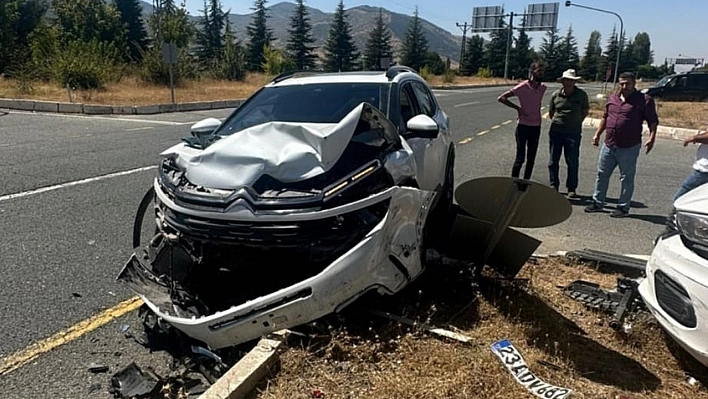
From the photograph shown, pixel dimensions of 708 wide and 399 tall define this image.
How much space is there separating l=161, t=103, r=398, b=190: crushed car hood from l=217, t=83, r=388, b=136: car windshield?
98cm

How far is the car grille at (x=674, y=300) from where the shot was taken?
2.46 metres

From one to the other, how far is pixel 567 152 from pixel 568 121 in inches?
17.2

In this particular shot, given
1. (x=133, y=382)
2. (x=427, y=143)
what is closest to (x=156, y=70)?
(x=427, y=143)

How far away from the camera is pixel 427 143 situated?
4.46 m

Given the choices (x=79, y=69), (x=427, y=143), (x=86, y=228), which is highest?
(x=79, y=69)

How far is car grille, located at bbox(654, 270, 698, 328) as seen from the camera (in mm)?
2463

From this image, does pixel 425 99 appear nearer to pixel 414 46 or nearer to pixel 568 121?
pixel 568 121

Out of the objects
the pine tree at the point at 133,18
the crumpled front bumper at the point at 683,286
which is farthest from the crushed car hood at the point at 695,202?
the pine tree at the point at 133,18

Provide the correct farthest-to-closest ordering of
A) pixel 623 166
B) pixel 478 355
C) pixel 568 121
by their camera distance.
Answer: pixel 568 121, pixel 623 166, pixel 478 355

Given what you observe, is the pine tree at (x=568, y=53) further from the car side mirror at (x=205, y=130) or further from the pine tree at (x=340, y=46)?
the car side mirror at (x=205, y=130)

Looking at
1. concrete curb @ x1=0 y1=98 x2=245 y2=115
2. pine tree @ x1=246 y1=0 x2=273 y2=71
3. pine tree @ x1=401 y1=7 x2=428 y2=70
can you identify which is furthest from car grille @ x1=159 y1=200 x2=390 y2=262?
pine tree @ x1=401 y1=7 x2=428 y2=70

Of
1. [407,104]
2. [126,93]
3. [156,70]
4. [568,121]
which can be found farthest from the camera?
[156,70]

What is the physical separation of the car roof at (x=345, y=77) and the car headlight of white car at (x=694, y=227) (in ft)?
8.54

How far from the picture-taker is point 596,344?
10.4ft
